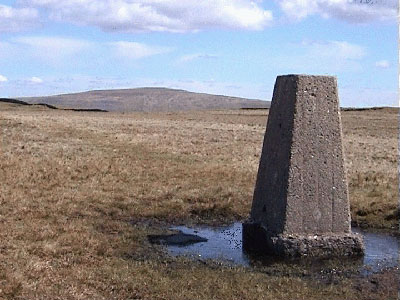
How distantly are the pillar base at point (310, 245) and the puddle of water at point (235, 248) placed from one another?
0.28 metres

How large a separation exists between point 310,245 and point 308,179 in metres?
1.03

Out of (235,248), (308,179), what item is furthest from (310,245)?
(235,248)

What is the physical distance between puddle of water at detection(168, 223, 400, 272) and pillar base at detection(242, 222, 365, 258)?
28 cm

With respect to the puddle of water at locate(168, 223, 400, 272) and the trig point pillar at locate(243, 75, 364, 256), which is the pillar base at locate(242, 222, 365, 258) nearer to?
the trig point pillar at locate(243, 75, 364, 256)

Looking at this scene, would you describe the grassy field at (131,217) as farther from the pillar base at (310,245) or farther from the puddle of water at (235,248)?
the pillar base at (310,245)

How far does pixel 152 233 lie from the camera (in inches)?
429

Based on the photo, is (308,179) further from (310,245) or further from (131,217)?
(131,217)

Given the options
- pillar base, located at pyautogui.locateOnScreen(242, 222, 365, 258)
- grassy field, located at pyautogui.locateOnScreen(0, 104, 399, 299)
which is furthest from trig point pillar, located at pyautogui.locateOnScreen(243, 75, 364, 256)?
grassy field, located at pyautogui.locateOnScreen(0, 104, 399, 299)

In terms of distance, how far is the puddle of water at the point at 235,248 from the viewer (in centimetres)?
952

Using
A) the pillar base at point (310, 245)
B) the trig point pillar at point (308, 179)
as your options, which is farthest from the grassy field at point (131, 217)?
the trig point pillar at point (308, 179)

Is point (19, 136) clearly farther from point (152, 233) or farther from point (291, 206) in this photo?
point (291, 206)

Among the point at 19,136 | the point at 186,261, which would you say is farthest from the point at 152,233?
the point at 19,136

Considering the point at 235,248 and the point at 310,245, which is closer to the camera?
the point at 310,245

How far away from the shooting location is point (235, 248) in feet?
33.8
